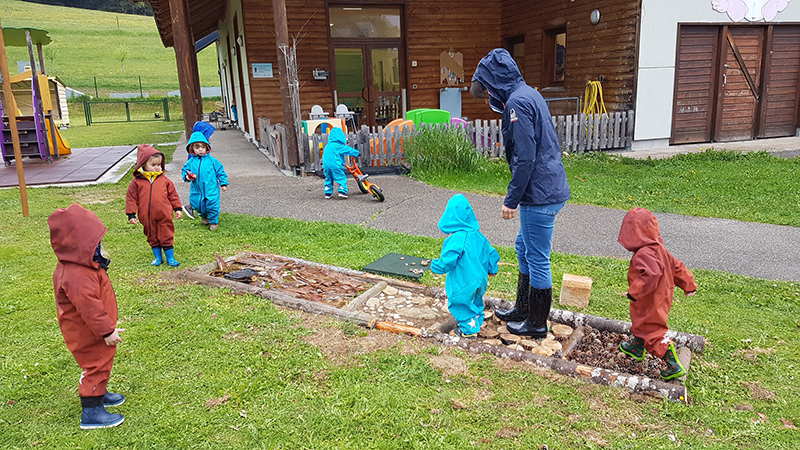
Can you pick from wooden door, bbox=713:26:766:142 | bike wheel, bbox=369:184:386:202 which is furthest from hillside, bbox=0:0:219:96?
wooden door, bbox=713:26:766:142

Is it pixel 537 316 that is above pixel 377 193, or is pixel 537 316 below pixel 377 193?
below

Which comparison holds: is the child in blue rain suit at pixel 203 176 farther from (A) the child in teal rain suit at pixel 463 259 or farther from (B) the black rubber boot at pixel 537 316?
(B) the black rubber boot at pixel 537 316

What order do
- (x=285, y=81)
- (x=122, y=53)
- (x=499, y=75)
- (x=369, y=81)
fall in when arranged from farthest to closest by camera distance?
(x=122, y=53) → (x=369, y=81) → (x=285, y=81) → (x=499, y=75)

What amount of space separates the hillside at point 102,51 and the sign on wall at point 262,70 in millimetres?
39314

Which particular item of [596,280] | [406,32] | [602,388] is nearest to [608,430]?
[602,388]

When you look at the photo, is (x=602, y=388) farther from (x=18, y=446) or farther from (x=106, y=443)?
(x=18, y=446)

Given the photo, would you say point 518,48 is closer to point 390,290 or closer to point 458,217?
point 390,290

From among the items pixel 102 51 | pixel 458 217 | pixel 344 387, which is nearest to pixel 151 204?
pixel 344 387

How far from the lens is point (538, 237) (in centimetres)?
369

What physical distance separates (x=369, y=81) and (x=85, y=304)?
46.4 feet

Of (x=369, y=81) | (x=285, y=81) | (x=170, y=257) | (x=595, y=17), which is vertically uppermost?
(x=595, y=17)

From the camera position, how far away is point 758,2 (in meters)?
13.0

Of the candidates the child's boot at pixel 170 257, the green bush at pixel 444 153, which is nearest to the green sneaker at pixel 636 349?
the child's boot at pixel 170 257

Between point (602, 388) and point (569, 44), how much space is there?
13069 millimetres
